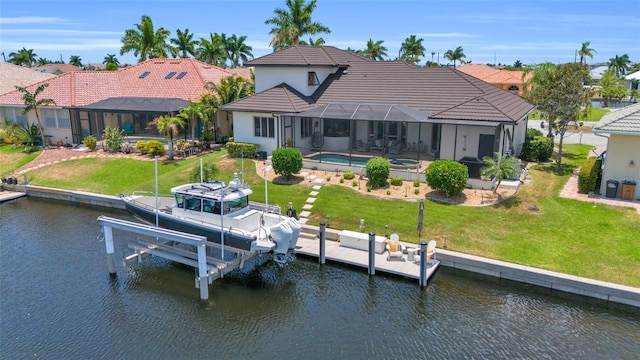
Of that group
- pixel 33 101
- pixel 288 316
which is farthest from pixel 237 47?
pixel 288 316

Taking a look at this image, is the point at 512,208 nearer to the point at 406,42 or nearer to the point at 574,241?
the point at 574,241

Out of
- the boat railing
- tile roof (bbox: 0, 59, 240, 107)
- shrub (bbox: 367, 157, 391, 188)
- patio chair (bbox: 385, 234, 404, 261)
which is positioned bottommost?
patio chair (bbox: 385, 234, 404, 261)

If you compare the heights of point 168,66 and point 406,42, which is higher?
point 406,42

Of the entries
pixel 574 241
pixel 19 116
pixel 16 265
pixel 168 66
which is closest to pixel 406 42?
pixel 168 66

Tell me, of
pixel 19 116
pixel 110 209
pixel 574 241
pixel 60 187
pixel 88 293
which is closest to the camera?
pixel 88 293

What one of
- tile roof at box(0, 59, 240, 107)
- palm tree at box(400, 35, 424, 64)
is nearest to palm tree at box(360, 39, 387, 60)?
palm tree at box(400, 35, 424, 64)

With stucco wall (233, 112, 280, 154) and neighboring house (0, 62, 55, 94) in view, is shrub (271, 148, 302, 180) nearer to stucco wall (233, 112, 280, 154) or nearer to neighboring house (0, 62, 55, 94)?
stucco wall (233, 112, 280, 154)

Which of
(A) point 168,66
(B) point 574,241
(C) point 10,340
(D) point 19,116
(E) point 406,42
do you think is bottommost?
(C) point 10,340

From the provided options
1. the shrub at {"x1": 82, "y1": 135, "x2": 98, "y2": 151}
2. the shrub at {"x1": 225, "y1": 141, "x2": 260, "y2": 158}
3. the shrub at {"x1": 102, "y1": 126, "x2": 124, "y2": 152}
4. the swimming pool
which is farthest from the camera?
the shrub at {"x1": 82, "y1": 135, "x2": 98, "y2": 151}
